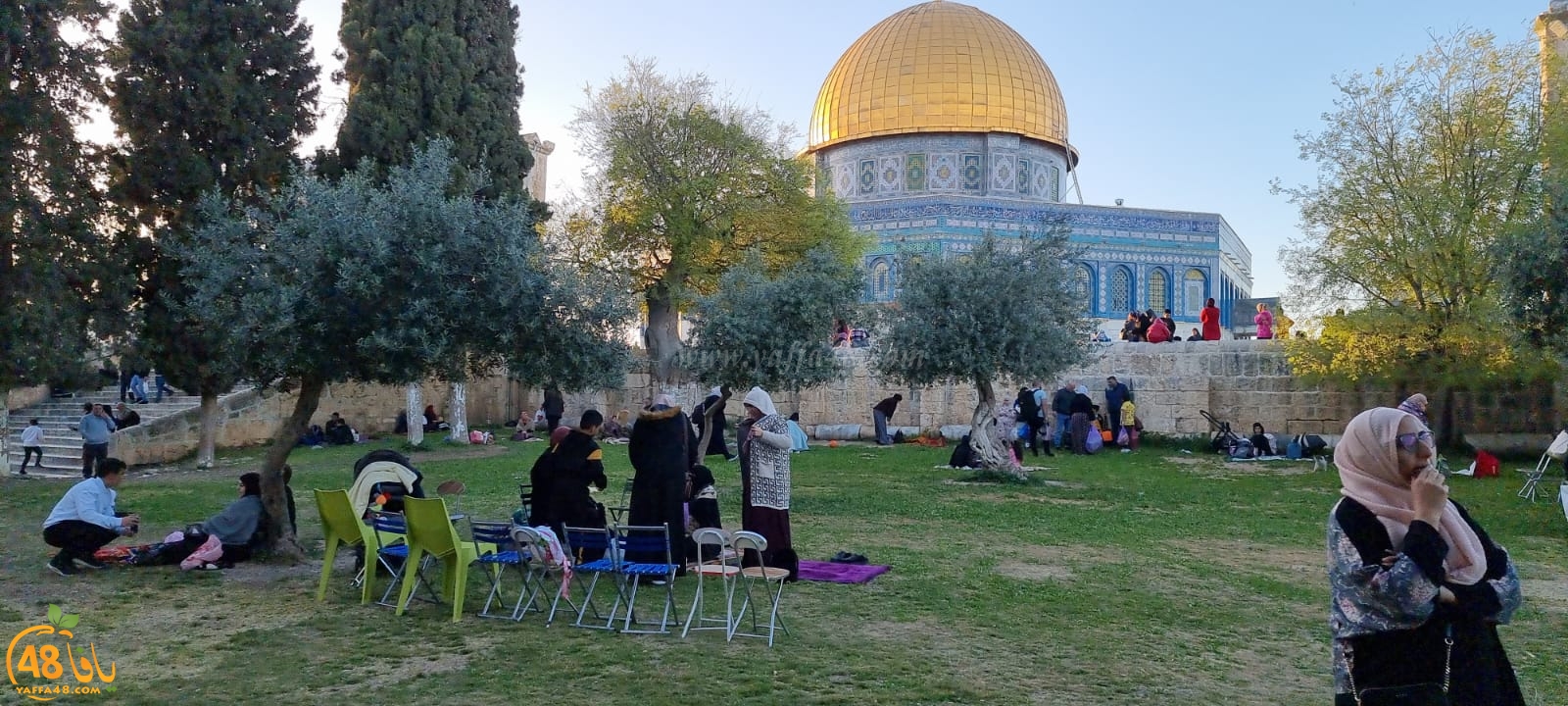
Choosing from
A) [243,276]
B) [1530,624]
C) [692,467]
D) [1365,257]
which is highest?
[1365,257]

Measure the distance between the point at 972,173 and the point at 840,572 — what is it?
3260cm

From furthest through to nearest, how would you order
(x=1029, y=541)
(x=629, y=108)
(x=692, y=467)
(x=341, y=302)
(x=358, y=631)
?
(x=629, y=108), (x=1029, y=541), (x=692, y=467), (x=341, y=302), (x=358, y=631)

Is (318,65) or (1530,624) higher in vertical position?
(318,65)

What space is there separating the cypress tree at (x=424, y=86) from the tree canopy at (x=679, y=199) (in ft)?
14.7

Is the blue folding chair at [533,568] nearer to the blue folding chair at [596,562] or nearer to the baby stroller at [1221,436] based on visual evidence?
the blue folding chair at [596,562]

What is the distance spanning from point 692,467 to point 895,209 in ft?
95.1

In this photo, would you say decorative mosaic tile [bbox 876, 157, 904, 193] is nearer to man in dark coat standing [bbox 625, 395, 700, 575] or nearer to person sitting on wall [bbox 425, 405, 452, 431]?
person sitting on wall [bbox 425, 405, 452, 431]

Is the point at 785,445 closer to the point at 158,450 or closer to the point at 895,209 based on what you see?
the point at 158,450

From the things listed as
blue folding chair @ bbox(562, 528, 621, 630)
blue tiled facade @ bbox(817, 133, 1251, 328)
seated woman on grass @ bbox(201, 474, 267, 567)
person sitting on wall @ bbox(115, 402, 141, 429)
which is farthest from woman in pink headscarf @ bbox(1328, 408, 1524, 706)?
blue tiled facade @ bbox(817, 133, 1251, 328)

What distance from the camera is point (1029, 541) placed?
387 inches

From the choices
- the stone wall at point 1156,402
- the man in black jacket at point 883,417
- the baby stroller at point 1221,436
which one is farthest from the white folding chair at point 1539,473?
the man in black jacket at point 883,417

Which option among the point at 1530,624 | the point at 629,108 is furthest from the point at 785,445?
the point at 629,108

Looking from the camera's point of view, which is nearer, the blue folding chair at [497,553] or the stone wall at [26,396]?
the blue folding chair at [497,553]

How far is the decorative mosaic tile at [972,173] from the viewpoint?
3900cm
